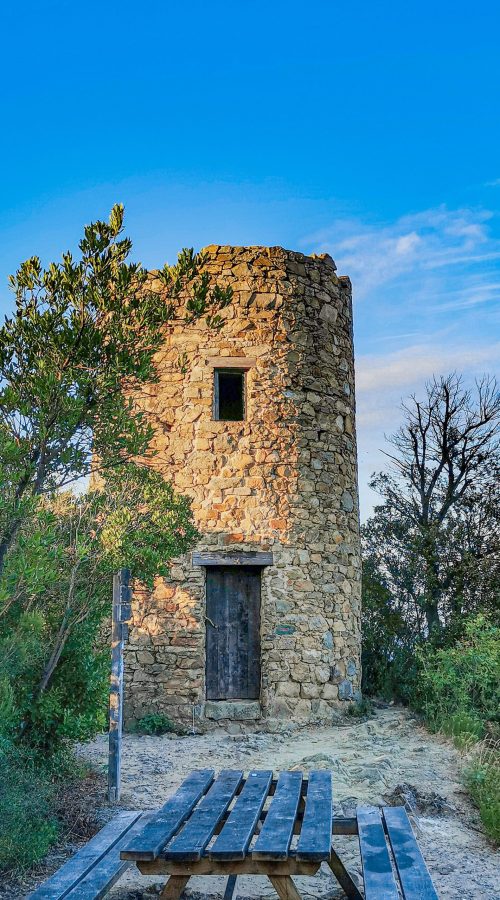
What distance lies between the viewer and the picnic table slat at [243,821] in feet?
10.0

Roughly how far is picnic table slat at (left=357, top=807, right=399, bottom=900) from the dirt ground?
3.03ft

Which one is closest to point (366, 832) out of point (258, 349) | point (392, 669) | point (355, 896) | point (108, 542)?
point (355, 896)

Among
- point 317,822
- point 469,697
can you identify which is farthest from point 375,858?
point 469,697

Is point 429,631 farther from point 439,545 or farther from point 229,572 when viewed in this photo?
point 229,572

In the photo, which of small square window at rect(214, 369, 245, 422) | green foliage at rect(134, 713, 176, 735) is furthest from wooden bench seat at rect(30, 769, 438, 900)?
small square window at rect(214, 369, 245, 422)

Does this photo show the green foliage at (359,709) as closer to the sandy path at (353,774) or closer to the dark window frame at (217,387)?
the sandy path at (353,774)

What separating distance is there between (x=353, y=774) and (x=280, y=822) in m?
4.16

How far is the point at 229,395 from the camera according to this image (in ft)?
36.9

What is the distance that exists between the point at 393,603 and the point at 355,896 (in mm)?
8903

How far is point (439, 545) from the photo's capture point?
12.8 metres

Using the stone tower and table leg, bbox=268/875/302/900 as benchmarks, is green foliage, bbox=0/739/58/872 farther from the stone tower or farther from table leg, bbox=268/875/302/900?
the stone tower

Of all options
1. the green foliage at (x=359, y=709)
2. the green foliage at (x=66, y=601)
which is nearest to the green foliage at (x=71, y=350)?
the green foliage at (x=66, y=601)

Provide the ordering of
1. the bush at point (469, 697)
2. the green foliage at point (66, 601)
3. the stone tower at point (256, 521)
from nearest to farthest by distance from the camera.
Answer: the green foliage at point (66, 601)
the bush at point (469, 697)
the stone tower at point (256, 521)

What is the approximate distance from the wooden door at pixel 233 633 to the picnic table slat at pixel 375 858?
5.86 metres
